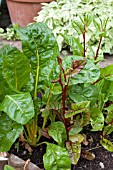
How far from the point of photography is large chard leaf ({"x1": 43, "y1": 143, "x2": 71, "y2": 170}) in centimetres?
147

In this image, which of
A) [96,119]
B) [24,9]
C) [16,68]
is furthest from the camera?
[24,9]

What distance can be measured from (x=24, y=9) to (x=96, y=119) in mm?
2104

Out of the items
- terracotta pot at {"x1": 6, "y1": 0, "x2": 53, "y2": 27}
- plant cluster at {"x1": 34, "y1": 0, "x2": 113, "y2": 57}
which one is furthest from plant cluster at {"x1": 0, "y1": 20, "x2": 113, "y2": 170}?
terracotta pot at {"x1": 6, "y1": 0, "x2": 53, "y2": 27}

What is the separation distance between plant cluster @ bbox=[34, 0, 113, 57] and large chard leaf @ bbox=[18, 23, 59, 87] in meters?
1.41

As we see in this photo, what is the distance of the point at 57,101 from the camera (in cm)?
161

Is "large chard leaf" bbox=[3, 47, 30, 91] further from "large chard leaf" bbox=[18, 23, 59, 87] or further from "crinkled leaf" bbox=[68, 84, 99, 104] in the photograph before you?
"crinkled leaf" bbox=[68, 84, 99, 104]

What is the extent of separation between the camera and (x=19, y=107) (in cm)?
138

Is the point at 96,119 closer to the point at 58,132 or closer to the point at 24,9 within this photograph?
the point at 58,132

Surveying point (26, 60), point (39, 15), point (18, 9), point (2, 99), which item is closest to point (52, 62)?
point (26, 60)

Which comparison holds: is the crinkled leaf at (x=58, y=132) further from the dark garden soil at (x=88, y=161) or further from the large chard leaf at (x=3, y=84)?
the large chard leaf at (x=3, y=84)

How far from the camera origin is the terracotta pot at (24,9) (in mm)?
3389

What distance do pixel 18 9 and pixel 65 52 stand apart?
73 centimetres

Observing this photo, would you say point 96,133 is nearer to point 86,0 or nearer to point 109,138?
point 109,138

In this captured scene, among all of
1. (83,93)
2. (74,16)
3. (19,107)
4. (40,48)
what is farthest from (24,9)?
(19,107)
